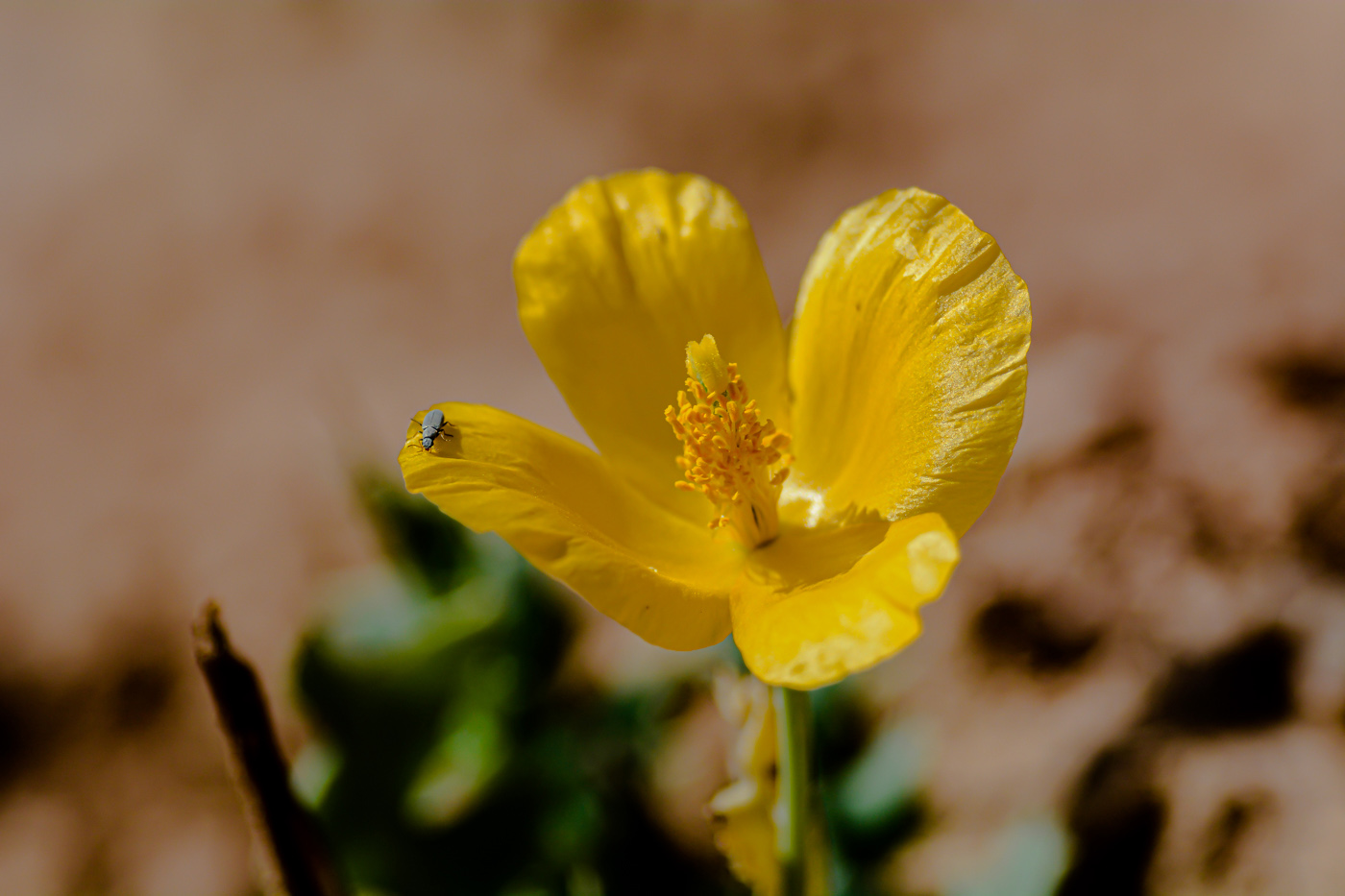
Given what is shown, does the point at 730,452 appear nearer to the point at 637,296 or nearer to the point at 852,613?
the point at 637,296

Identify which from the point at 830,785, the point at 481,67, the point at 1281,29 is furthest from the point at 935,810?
the point at 481,67

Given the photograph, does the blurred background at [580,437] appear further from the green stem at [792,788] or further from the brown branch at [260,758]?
the green stem at [792,788]

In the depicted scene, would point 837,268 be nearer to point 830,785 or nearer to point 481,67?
point 830,785

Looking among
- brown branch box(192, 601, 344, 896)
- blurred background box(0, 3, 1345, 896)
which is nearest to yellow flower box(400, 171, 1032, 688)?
brown branch box(192, 601, 344, 896)

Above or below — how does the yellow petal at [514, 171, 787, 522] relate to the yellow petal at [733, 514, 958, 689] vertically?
above

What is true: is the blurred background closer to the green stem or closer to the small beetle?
the green stem

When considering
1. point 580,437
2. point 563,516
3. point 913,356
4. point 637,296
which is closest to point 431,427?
point 563,516
